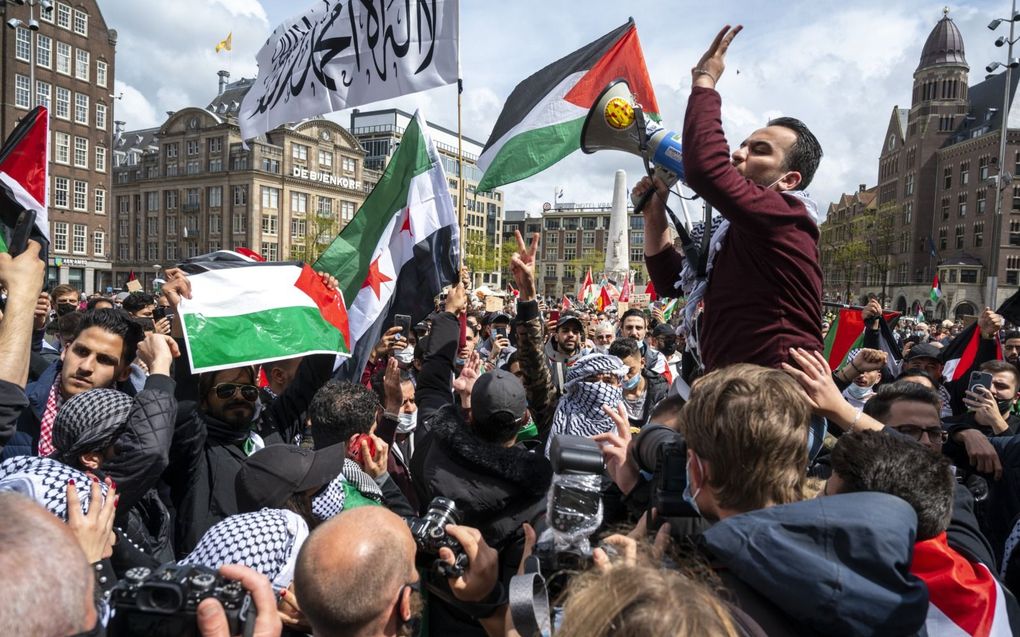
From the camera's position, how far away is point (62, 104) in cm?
4878

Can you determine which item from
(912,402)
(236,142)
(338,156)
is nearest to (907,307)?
(338,156)

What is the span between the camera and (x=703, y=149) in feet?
7.09

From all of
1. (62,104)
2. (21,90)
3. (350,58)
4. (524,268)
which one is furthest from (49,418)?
(62,104)

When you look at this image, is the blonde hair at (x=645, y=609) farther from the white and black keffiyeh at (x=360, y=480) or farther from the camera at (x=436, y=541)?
the white and black keffiyeh at (x=360, y=480)

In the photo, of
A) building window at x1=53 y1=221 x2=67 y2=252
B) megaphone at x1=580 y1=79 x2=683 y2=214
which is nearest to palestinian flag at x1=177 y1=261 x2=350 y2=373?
megaphone at x1=580 y1=79 x2=683 y2=214

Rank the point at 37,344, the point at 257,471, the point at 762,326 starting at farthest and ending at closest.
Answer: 1. the point at 37,344
2. the point at 257,471
3. the point at 762,326

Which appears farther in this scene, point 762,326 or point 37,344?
point 37,344

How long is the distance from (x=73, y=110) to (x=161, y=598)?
5908 centimetres

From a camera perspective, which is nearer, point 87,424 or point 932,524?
point 932,524

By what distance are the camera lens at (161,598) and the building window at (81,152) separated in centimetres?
5915

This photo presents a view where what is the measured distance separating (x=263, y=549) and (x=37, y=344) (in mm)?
4407

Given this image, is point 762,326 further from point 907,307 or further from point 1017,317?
point 907,307

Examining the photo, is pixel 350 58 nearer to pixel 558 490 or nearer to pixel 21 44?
pixel 558 490

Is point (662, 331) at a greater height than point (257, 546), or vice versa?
point (662, 331)
